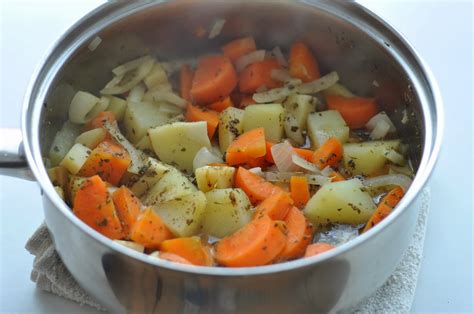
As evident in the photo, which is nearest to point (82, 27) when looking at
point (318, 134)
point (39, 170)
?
point (39, 170)

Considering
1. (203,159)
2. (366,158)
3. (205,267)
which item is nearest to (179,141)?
(203,159)

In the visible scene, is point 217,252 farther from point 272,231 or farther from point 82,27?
point 82,27

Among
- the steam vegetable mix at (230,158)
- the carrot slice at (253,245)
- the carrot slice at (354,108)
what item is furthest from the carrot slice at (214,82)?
the carrot slice at (253,245)

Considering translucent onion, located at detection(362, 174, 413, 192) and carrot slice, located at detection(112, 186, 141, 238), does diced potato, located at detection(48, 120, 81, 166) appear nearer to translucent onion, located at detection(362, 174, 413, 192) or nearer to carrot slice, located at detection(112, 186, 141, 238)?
carrot slice, located at detection(112, 186, 141, 238)

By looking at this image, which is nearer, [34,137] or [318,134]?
[34,137]

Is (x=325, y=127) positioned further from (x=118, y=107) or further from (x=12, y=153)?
(x=12, y=153)

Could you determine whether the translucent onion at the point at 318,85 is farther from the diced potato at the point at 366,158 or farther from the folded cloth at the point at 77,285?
the folded cloth at the point at 77,285
